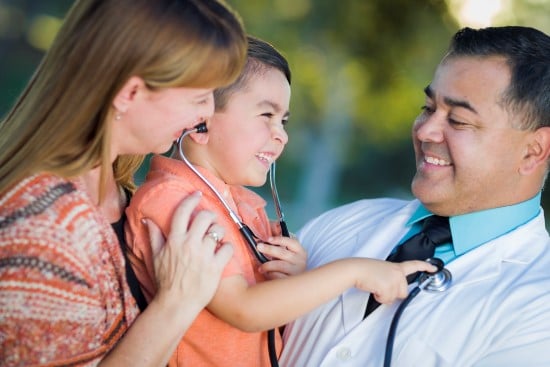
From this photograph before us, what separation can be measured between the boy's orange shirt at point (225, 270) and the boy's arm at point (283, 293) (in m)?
0.06

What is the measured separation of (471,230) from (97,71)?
1185 millimetres

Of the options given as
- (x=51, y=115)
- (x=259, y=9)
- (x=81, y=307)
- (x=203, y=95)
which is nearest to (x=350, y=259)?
(x=203, y=95)

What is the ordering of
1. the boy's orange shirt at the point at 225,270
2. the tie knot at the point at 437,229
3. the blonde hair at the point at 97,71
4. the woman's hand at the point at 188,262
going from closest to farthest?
the blonde hair at the point at 97,71
the woman's hand at the point at 188,262
the boy's orange shirt at the point at 225,270
the tie knot at the point at 437,229

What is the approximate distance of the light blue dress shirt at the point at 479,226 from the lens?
2.16m

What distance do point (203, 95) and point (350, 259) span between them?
0.54m

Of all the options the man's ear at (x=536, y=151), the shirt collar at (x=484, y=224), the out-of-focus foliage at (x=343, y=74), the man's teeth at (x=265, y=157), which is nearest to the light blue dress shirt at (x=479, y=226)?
the shirt collar at (x=484, y=224)

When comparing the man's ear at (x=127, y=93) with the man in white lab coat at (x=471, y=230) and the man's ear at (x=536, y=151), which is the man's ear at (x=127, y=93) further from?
the man's ear at (x=536, y=151)

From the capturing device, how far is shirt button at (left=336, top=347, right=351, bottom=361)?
2018 mm

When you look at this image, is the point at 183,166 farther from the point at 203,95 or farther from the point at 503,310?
the point at 503,310

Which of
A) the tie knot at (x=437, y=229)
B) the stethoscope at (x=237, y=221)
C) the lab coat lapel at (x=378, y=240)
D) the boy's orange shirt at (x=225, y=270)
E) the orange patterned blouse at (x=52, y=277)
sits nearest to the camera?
the orange patterned blouse at (x=52, y=277)

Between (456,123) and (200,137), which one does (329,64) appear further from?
(200,137)

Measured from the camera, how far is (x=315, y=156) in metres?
9.63

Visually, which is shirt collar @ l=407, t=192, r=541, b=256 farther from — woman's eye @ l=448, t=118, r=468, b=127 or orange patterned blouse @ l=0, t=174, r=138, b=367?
orange patterned blouse @ l=0, t=174, r=138, b=367

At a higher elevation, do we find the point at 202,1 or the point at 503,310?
the point at 202,1
